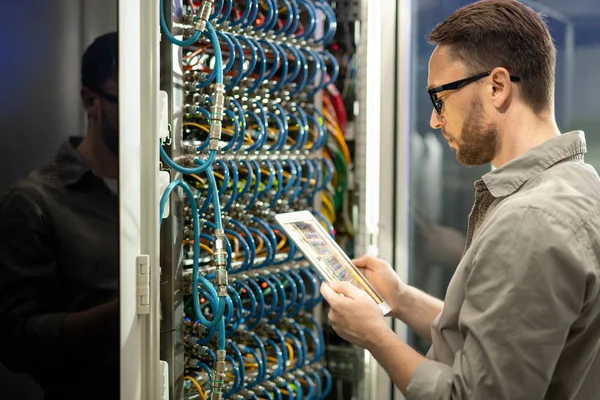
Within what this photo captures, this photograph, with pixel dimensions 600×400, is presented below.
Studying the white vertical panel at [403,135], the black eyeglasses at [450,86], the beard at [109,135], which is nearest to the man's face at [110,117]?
the beard at [109,135]

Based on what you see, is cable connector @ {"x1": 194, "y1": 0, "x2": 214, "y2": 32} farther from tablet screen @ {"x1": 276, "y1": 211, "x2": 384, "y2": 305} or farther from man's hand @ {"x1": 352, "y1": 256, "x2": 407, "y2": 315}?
man's hand @ {"x1": 352, "y1": 256, "x2": 407, "y2": 315}

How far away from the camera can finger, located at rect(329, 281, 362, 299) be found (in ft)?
5.45

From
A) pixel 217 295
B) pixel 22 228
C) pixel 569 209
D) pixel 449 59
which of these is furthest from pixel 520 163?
pixel 22 228

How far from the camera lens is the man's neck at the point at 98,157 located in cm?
158

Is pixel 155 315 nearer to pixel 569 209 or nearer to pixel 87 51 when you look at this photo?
pixel 87 51

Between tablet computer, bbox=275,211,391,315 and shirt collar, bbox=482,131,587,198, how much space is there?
49 centimetres

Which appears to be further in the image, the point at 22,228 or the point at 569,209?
the point at 22,228

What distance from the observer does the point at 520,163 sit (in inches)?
59.1

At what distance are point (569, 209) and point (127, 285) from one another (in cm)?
97

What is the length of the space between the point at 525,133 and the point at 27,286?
1.10 metres

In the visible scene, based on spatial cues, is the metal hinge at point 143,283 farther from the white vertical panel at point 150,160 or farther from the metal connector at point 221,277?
the metal connector at point 221,277

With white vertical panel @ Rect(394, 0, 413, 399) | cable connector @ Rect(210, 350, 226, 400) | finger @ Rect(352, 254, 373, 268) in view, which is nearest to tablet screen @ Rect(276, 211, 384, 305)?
finger @ Rect(352, 254, 373, 268)

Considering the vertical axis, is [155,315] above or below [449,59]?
below

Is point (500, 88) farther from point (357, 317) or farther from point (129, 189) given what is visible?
point (129, 189)
